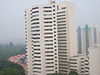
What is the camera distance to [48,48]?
11422 mm

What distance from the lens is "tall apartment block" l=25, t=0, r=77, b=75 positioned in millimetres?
11398

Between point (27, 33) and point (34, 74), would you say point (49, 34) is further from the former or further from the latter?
point (34, 74)

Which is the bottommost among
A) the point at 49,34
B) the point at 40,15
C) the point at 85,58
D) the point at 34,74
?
the point at 34,74

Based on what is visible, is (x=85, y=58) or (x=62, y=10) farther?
(x=62, y=10)

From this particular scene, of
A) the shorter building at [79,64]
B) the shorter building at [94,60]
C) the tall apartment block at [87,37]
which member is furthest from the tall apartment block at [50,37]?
the tall apartment block at [87,37]

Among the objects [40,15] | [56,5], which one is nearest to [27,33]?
[40,15]

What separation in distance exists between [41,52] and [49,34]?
1180 mm

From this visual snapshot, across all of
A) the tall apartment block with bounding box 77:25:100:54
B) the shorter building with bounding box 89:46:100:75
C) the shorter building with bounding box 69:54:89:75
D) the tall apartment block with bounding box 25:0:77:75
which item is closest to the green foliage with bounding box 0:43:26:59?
the tall apartment block with bounding box 77:25:100:54

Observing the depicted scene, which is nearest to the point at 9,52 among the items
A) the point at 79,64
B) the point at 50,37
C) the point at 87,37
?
the point at 87,37

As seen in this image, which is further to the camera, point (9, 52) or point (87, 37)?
point (9, 52)

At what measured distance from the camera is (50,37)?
11.5 meters

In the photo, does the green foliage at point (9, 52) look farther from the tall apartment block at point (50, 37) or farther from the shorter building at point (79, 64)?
the shorter building at point (79, 64)

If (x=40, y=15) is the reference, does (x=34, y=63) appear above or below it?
below

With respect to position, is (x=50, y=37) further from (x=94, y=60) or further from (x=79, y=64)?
(x=94, y=60)
